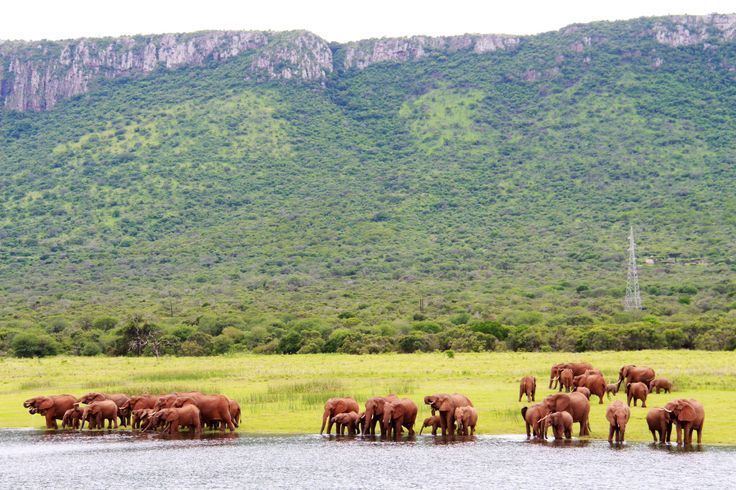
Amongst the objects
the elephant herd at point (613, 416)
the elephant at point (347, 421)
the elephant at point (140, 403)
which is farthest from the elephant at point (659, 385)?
the elephant at point (140, 403)

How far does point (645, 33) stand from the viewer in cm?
17550

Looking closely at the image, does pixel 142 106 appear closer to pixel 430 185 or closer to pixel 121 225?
pixel 121 225

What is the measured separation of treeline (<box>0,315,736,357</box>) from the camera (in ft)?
209

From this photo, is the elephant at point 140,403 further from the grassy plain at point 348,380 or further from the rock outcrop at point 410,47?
the rock outcrop at point 410,47

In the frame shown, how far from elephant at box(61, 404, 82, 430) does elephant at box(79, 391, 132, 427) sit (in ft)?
2.10

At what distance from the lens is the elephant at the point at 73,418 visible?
113 feet

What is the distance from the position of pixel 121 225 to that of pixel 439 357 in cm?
8275

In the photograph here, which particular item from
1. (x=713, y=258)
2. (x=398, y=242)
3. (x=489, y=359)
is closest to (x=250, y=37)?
(x=398, y=242)

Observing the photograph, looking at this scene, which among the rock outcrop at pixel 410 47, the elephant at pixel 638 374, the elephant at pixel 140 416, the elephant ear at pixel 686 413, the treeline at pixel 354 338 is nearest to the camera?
the elephant ear at pixel 686 413

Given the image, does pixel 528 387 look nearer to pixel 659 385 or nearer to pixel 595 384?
pixel 595 384

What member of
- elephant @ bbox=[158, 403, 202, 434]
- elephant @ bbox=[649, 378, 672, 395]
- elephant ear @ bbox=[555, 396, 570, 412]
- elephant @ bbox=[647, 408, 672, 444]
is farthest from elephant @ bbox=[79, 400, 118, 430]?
elephant @ bbox=[649, 378, 672, 395]

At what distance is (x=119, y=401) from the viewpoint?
35.6m

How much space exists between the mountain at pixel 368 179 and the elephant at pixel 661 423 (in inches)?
1568

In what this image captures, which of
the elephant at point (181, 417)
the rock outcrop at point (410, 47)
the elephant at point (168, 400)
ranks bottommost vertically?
the elephant at point (181, 417)
